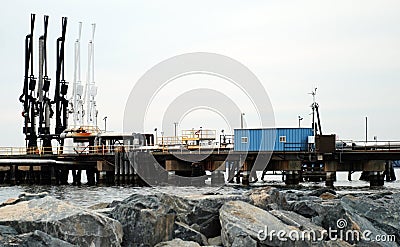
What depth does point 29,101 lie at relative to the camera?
74812 millimetres

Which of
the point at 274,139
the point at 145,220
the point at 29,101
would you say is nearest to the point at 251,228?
the point at 145,220

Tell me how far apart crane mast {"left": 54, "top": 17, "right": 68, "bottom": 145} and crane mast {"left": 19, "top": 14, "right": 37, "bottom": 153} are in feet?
Result: 9.40

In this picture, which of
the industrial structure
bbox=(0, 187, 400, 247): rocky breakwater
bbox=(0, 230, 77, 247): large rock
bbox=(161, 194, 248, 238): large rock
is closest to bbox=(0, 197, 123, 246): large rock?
Result: bbox=(0, 187, 400, 247): rocky breakwater

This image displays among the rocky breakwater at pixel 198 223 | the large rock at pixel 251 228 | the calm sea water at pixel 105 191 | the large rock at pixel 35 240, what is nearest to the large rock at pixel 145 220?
the rocky breakwater at pixel 198 223

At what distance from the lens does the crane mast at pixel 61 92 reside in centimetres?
7644

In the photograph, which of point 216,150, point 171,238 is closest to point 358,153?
point 216,150

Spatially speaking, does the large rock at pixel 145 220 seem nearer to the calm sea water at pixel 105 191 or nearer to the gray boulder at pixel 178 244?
the gray boulder at pixel 178 244

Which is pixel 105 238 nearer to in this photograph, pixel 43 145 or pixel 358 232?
pixel 358 232

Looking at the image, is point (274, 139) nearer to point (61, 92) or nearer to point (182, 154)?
point (182, 154)

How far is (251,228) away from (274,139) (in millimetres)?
41768

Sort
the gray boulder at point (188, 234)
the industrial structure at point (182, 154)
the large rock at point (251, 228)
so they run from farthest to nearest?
the industrial structure at point (182, 154)
the gray boulder at point (188, 234)
the large rock at point (251, 228)

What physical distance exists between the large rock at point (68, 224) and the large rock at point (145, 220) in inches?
17.2

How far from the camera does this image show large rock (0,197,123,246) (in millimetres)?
12258

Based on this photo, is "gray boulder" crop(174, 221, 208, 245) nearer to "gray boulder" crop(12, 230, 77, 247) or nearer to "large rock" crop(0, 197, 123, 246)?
"large rock" crop(0, 197, 123, 246)
